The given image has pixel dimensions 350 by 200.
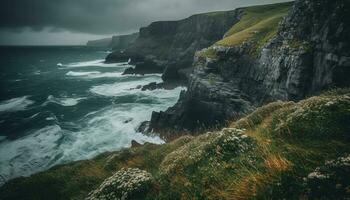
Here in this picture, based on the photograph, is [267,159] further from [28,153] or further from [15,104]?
[15,104]

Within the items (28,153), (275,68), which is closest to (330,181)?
(275,68)

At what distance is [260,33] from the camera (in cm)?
4850

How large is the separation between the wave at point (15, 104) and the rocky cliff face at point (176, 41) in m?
38.7

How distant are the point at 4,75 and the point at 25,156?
9748 centimetres

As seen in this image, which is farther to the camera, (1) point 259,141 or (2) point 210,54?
(2) point 210,54

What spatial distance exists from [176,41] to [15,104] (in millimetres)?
72080

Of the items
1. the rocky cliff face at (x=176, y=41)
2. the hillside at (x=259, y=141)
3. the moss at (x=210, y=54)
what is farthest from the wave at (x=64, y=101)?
the moss at (x=210, y=54)

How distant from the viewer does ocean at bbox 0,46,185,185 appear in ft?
119

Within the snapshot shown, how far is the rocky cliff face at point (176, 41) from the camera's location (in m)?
97.6

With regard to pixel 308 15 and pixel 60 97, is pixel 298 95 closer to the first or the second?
pixel 308 15

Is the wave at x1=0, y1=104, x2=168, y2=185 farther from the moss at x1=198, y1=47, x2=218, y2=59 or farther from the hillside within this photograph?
the moss at x1=198, y1=47, x2=218, y2=59

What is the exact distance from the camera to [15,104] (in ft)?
218

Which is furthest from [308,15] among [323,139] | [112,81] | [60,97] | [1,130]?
[112,81]

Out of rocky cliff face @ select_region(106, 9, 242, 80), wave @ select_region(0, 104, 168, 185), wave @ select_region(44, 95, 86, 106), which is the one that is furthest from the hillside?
rocky cliff face @ select_region(106, 9, 242, 80)
